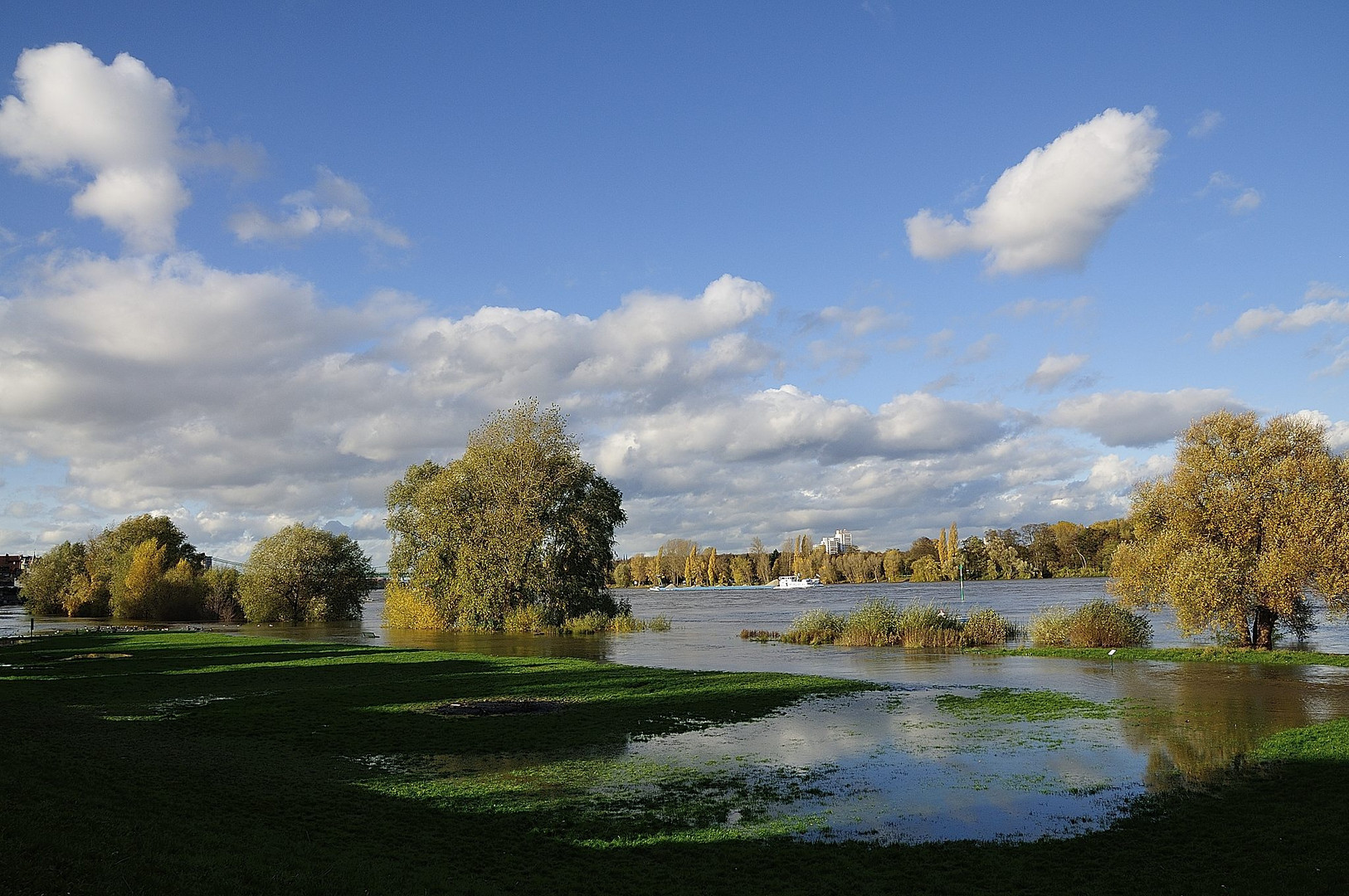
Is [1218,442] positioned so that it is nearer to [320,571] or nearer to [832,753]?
[832,753]

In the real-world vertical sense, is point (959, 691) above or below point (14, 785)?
below

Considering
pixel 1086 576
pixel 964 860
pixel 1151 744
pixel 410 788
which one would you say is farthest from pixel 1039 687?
pixel 1086 576

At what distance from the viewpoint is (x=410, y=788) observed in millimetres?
12883

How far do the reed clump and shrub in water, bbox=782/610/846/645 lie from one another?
410 inches

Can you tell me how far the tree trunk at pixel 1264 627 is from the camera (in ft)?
105

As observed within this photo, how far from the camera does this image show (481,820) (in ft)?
37.3

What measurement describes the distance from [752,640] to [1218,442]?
24.7 metres

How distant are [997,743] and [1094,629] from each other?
78.1ft

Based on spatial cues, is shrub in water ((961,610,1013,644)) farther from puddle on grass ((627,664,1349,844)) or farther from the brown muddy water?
puddle on grass ((627,664,1349,844))

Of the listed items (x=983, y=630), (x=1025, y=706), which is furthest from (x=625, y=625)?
(x=1025, y=706)

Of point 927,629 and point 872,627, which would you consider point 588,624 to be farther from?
point 927,629

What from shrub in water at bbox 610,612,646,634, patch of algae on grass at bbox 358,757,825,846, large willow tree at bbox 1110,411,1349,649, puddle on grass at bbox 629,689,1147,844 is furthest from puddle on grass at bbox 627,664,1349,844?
shrub in water at bbox 610,612,646,634

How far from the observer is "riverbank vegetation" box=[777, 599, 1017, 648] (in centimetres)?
4069

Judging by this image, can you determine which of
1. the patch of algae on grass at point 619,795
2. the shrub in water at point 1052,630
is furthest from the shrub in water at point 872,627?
the patch of algae on grass at point 619,795
